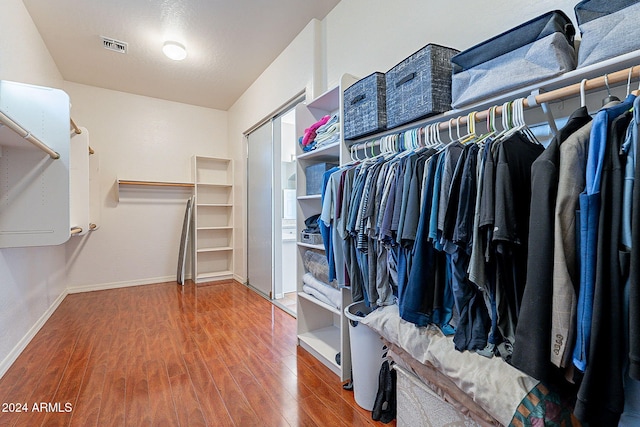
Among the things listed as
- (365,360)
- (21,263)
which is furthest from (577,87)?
(21,263)

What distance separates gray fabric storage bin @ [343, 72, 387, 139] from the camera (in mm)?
1675

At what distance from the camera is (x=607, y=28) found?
95 cm

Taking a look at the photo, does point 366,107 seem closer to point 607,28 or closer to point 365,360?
point 607,28

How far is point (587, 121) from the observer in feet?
2.94

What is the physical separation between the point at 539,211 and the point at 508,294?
349 millimetres

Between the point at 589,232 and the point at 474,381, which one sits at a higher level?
the point at 589,232

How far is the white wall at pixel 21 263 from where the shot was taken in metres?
2.11

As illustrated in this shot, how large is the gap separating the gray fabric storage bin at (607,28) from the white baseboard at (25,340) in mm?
3580

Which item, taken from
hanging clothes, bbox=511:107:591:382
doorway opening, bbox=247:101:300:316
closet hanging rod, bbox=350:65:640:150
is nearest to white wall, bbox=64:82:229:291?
doorway opening, bbox=247:101:300:316

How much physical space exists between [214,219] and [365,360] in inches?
150

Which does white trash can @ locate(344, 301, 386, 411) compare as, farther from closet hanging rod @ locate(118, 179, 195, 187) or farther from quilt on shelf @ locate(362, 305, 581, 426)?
closet hanging rod @ locate(118, 179, 195, 187)

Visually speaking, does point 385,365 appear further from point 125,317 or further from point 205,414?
point 125,317

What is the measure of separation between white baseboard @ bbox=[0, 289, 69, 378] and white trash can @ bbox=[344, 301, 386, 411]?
2364 mm

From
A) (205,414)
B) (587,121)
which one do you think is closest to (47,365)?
(205,414)
